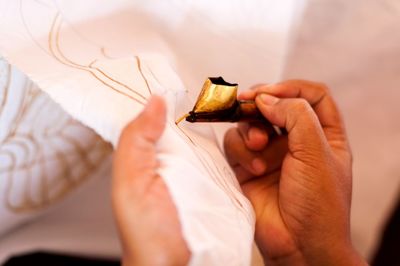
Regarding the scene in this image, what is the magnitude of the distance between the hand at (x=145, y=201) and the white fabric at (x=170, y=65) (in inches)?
0.4

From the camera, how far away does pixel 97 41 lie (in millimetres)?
515

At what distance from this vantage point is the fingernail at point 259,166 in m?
0.60

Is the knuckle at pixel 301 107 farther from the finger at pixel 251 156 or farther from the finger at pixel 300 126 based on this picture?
the finger at pixel 251 156

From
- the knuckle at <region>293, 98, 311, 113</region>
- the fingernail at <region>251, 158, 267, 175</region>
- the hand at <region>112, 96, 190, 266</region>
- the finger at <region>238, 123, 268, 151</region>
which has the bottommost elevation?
the fingernail at <region>251, 158, 267, 175</region>

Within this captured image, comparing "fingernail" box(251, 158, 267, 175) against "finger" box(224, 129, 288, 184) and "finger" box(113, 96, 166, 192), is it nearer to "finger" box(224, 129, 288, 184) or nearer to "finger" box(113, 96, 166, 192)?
"finger" box(224, 129, 288, 184)

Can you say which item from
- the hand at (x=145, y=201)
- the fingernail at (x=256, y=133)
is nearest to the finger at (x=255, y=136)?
the fingernail at (x=256, y=133)

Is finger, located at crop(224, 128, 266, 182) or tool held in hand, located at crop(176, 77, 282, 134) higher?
tool held in hand, located at crop(176, 77, 282, 134)

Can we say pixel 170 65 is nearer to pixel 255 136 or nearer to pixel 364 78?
pixel 255 136

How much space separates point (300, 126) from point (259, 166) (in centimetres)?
11

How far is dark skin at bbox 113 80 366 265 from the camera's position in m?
0.35

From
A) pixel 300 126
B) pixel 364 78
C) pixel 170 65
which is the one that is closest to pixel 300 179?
pixel 300 126

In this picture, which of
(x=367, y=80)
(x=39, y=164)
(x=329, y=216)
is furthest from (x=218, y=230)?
(x=367, y=80)

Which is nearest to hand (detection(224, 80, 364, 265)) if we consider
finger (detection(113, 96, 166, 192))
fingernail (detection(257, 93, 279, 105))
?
fingernail (detection(257, 93, 279, 105))

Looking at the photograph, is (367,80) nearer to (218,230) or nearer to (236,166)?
(236,166)
